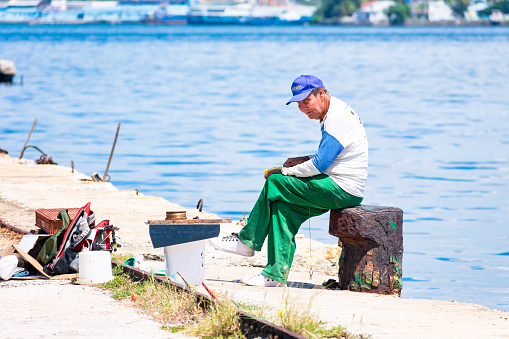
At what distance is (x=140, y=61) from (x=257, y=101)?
35.0 meters

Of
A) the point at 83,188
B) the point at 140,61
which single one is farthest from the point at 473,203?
the point at 140,61

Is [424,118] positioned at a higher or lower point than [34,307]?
lower

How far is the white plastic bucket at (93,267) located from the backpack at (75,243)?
1.01 ft

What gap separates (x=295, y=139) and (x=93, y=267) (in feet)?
61.7

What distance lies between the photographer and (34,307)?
21.0ft

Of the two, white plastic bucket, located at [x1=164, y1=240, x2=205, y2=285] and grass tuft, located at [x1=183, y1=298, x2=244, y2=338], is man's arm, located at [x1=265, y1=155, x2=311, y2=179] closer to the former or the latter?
white plastic bucket, located at [x1=164, y1=240, x2=205, y2=285]

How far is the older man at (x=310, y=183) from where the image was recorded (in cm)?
719

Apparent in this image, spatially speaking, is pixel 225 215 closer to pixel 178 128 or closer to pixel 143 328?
pixel 143 328

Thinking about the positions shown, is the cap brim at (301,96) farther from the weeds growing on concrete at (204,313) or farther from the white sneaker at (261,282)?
the weeds growing on concrete at (204,313)

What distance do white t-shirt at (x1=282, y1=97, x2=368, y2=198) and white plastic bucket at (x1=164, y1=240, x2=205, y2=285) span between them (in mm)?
900

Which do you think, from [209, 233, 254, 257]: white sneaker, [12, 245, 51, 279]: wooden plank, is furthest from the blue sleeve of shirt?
[12, 245, 51, 279]: wooden plank

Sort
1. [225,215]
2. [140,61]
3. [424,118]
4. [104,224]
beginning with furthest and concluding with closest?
[140,61], [424,118], [225,215], [104,224]

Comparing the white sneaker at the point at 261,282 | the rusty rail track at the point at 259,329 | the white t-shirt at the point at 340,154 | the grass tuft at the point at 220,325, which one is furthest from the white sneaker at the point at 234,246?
the grass tuft at the point at 220,325

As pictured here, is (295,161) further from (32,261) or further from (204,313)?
(32,261)
